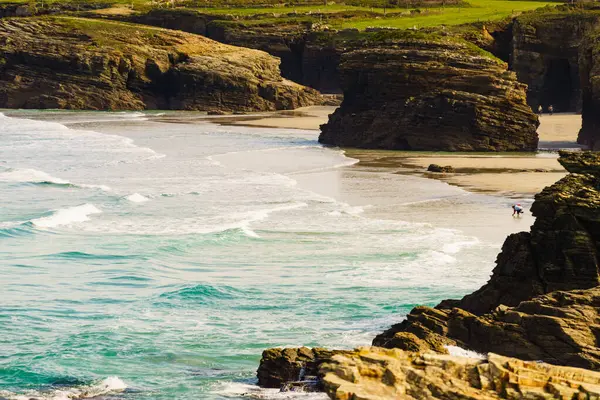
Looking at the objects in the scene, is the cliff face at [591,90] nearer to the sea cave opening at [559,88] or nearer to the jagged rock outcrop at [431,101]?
the jagged rock outcrop at [431,101]

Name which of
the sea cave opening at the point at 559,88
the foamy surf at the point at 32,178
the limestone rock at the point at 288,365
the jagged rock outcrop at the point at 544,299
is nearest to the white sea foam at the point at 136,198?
the foamy surf at the point at 32,178

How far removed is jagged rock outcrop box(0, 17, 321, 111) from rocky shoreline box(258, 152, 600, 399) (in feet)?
241

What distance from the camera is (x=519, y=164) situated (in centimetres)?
5153

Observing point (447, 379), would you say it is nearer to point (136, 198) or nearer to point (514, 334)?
point (514, 334)

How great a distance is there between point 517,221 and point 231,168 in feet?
64.5

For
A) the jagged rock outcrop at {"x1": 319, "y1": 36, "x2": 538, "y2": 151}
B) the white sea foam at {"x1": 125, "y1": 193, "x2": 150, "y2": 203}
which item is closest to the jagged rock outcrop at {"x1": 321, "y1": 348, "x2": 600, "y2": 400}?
the white sea foam at {"x1": 125, "y1": 193, "x2": 150, "y2": 203}

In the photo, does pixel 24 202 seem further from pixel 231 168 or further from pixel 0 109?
pixel 0 109

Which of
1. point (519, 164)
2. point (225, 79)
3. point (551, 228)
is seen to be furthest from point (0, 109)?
point (551, 228)

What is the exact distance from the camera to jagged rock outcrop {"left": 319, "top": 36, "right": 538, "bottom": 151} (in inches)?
2280

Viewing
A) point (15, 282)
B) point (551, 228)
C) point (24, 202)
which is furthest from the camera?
point (24, 202)

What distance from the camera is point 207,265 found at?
2873cm

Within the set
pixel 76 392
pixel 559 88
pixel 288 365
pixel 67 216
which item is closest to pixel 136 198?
pixel 67 216

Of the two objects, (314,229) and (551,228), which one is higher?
(551,228)

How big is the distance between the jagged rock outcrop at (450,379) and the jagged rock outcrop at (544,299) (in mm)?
4362
